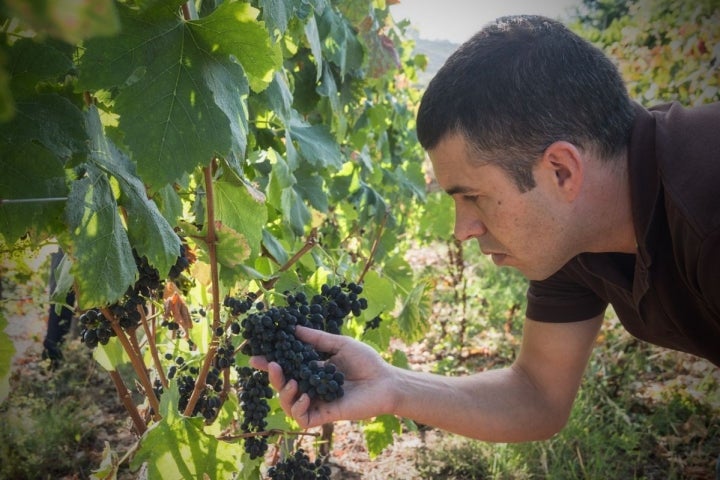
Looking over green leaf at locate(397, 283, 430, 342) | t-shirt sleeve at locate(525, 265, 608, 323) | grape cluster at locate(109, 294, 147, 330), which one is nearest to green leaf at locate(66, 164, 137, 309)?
grape cluster at locate(109, 294, 147, 330)

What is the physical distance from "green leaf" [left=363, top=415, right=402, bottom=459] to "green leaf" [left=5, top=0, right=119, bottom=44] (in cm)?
272

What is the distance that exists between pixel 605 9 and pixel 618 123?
749 centimetres

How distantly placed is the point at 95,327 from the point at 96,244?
0.50 meters

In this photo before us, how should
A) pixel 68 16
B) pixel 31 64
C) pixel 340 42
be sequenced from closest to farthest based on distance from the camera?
pixel 68 16, pixel 31 64, pixel 340 42

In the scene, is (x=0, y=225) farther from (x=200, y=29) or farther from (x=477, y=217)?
(x=477, y=217)

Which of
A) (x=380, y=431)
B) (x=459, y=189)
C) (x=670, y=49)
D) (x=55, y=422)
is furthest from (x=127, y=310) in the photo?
(x=670, y=49)

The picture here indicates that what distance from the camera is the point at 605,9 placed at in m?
8.35

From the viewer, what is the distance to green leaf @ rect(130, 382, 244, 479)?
155cm

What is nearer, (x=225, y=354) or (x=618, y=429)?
(x=225, y=354)

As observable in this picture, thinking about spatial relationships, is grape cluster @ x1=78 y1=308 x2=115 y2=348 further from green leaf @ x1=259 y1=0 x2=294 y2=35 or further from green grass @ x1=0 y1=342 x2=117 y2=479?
green grass @ x1=0 y1=342 x2=117 y2=479

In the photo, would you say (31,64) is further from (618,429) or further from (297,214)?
(618,429)

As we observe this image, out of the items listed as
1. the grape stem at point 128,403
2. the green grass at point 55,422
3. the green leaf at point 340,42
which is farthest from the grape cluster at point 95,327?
the green grass at point 55,422

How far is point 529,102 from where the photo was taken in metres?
1.79

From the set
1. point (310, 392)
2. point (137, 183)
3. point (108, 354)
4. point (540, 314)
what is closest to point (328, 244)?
point (540, 314)
